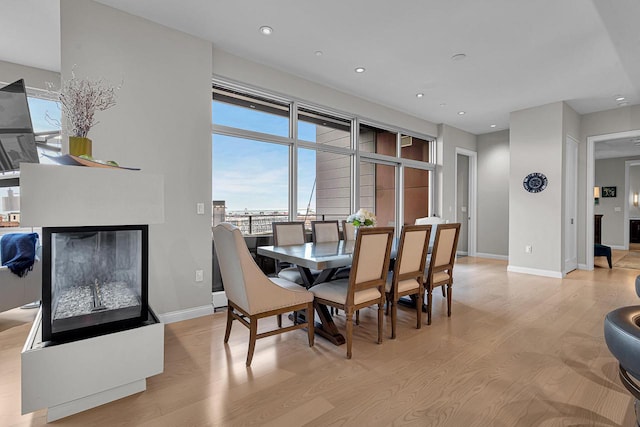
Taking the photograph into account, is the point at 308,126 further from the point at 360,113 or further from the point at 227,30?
the point at 227,30

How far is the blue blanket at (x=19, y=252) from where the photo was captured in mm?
3157

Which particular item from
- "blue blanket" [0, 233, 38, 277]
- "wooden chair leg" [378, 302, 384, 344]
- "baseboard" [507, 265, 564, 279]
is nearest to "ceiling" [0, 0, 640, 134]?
"blue blanket" [0, 233, 38, 277]

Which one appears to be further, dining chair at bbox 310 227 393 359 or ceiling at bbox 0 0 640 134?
ceiling at bbox 0 0 640 134

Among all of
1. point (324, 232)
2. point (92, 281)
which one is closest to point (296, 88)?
point (324, 232)

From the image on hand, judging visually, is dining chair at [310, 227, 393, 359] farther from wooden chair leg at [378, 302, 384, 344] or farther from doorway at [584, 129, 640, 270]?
doorway at [584, 129, 640, 270]

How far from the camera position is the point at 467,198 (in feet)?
24.9

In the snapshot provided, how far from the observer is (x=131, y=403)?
6.08 ft

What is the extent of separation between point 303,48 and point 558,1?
2.36 m

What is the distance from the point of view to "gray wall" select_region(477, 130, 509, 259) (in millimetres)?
7012

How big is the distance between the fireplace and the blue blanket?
2080 mm

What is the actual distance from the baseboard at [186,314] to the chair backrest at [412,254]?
2.01m

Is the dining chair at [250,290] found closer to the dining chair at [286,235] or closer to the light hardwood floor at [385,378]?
the light hardwood floor at [385,378]

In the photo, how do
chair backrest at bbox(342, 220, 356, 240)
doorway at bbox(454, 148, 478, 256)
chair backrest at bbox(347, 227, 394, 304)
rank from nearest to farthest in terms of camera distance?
1. chair backrest at bbox(347, 227, 394, 304)
2. chair backrest at bbox(342, 220, 356, 240)
3. doorway at bbox(454, 148, 478, 256)

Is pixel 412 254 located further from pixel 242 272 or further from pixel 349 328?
pixel 242 272
